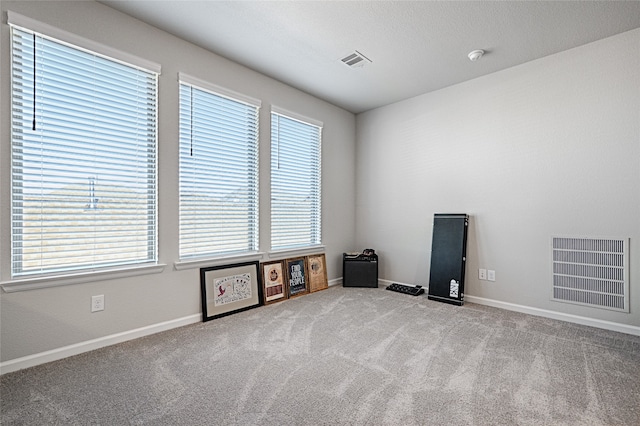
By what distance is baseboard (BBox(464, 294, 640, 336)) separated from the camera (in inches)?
104

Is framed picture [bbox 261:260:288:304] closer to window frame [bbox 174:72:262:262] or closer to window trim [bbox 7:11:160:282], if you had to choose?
window frame [bbox 174:72:262:262]

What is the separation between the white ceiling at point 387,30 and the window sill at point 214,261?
2.04 metres

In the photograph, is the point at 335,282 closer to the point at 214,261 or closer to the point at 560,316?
the point at 214,261

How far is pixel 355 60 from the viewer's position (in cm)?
312

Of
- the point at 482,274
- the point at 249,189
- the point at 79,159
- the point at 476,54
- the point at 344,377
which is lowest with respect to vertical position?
the point at 344,377

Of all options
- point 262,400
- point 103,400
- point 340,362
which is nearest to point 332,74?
point 340,362

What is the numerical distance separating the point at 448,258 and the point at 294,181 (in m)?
2.10

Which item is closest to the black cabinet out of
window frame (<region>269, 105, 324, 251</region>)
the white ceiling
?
window frame (<region>269, 105, 324, 251</region>)

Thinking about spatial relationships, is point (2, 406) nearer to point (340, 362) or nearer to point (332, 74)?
point (340, 362)

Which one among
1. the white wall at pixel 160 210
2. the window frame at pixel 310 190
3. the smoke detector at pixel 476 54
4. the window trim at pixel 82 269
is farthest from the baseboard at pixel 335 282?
the smoke detector at pixel 476 54

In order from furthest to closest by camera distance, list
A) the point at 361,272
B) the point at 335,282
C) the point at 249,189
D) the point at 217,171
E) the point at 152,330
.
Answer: the point at 335,282 < the point at 361,272 < the point at 249,189 < the point at 217,171 < the point at 152,330

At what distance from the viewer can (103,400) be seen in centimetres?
169

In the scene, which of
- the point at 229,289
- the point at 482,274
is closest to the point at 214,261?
the point at 229,289

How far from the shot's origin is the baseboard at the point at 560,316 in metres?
2.65
